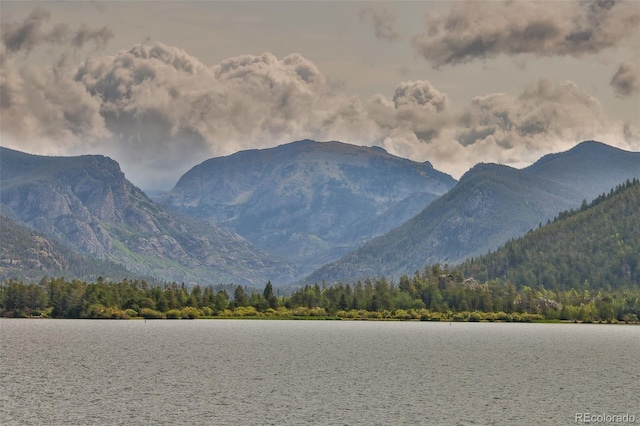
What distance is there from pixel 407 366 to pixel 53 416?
280ft

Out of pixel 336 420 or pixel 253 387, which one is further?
pixel 253 387

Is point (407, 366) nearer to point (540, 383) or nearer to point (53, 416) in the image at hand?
point (540, 383)

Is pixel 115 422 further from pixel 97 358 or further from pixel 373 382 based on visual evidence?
pixel 97 358

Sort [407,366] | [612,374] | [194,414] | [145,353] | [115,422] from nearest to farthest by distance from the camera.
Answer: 1. [115,422]
2. [194,414]
3. [612,374]
4. [407,366]
5. [145,353]

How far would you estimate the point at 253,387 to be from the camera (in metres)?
131

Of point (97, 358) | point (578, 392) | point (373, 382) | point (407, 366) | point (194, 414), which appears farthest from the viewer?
point (97, 358)

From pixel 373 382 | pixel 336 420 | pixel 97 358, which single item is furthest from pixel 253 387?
pixel 97 358

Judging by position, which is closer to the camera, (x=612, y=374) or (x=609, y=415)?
(x=609, y=415)

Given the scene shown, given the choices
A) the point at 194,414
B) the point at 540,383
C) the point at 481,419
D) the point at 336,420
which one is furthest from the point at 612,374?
the point at 194,414

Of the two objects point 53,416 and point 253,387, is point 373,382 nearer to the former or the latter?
point 253,387

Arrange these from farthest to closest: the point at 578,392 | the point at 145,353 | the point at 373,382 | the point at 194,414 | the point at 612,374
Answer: the point at 145,353
the point at 612,374
the point at 373,382
the point at 578,392
the point at 194,414

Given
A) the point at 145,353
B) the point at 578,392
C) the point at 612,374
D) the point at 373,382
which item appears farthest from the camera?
the point at 145,353

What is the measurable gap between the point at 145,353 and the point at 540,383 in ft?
315

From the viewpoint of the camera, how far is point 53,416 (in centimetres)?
9956
